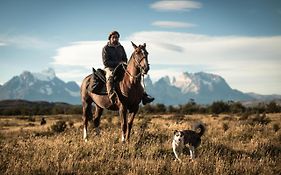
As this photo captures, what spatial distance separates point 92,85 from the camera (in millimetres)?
14188

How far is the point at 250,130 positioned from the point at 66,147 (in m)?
10.0

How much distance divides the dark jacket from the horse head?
180cm

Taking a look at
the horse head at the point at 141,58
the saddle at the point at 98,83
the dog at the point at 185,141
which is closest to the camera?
the dog at the point at 185,141

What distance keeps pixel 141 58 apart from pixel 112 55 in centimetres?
246

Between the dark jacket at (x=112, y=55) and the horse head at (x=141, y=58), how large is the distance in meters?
1.80

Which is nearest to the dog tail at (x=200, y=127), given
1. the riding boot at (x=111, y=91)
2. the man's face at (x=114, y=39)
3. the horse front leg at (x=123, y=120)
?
the horse front leg at (x=123, y=120)

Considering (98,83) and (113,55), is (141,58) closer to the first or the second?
(113,55)

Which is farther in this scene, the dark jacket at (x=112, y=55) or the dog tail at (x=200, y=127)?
the dark jacket at (x=112, y=55)

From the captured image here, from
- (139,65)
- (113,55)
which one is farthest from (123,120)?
(113,55)

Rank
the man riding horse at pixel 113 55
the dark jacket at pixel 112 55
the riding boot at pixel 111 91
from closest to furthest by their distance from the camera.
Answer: the riding boot at pixel 111 91
the man riding horse at pixel 113 55
the dark jacket at pixel 112 55

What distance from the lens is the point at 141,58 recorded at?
11.2 metres

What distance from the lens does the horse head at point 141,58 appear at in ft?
36.1

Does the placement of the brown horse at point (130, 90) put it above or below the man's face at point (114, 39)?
below

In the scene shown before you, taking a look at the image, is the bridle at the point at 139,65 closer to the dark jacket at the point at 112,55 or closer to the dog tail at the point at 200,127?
the dark jacket at the point at 112,55
